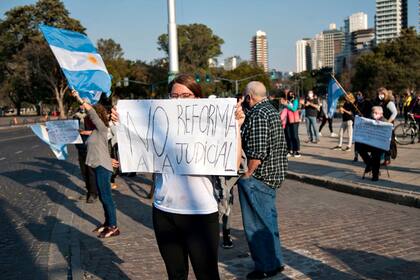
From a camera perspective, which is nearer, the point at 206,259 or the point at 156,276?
the point at 206,259

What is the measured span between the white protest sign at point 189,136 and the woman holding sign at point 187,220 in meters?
0.07

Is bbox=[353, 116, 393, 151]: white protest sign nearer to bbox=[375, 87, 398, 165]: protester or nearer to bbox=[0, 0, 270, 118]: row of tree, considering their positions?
bbox=[375, 87, 398, 165]: protester

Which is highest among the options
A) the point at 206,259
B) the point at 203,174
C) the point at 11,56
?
the point at 11,56

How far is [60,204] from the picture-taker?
30.2 ft

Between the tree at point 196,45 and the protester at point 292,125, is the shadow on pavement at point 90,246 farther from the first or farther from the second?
the tree at point 196,45

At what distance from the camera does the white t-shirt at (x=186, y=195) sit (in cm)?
320

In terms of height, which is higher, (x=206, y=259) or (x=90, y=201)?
(x=206, y=259)

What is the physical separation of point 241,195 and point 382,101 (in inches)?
287

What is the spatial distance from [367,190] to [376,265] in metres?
3.90

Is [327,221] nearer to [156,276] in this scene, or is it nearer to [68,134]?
[156,276]

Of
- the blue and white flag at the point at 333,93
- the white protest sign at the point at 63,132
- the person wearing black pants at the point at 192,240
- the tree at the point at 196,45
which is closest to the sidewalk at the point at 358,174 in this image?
the blue and white flag at the point at 333,93

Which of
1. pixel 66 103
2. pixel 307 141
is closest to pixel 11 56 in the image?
pixel 66 103

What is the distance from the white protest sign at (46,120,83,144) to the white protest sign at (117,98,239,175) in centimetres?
673

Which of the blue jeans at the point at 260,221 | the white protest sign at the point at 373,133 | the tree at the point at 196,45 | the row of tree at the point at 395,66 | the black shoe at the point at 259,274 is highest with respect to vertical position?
the tree at the point at 196,45
